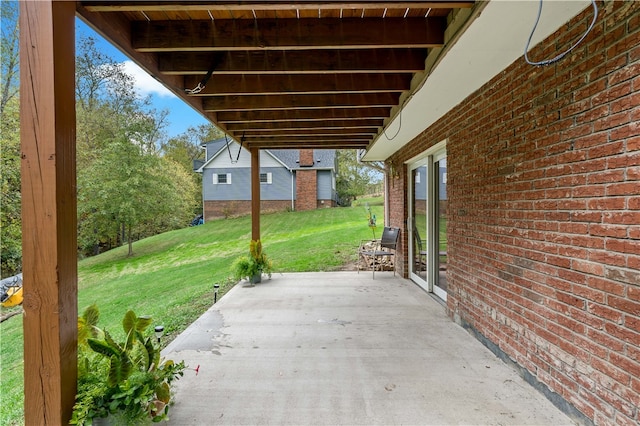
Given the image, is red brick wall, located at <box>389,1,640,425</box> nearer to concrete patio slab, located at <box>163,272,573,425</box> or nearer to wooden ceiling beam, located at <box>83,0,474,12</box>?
concrete patio slab, located at <box>163,272,573,425</box>

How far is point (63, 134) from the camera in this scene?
4.75ft

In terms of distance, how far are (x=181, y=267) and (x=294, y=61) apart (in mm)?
9222

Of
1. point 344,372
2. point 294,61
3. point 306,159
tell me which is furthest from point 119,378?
point 306,159

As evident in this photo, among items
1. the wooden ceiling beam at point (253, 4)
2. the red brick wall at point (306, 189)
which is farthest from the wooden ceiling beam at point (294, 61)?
the red brick wall at point (306, 189)

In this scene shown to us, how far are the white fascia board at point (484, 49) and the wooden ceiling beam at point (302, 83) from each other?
Result: 290 millimetres

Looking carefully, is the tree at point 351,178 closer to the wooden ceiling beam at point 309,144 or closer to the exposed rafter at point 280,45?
the wooden ceiling beam at point 309,144

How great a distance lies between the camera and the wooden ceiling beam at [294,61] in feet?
8.93

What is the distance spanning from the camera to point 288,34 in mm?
2312

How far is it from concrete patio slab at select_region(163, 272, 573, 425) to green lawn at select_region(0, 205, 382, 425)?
45.3 inches

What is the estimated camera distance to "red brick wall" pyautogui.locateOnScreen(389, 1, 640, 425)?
1.61m

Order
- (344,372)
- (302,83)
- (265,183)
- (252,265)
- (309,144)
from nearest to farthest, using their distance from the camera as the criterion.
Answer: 1. (344,372)
2. (302,83)
3. (252,265)
4. (309,144)
5. (265,183)

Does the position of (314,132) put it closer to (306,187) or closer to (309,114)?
(309,114)

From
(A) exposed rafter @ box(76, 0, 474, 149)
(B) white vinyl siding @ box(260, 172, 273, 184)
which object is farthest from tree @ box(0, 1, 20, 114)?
(B) white vinyl siding @ box(260, 172, 273, 184)

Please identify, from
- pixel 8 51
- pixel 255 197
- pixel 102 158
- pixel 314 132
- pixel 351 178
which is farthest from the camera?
pixel 351 178
